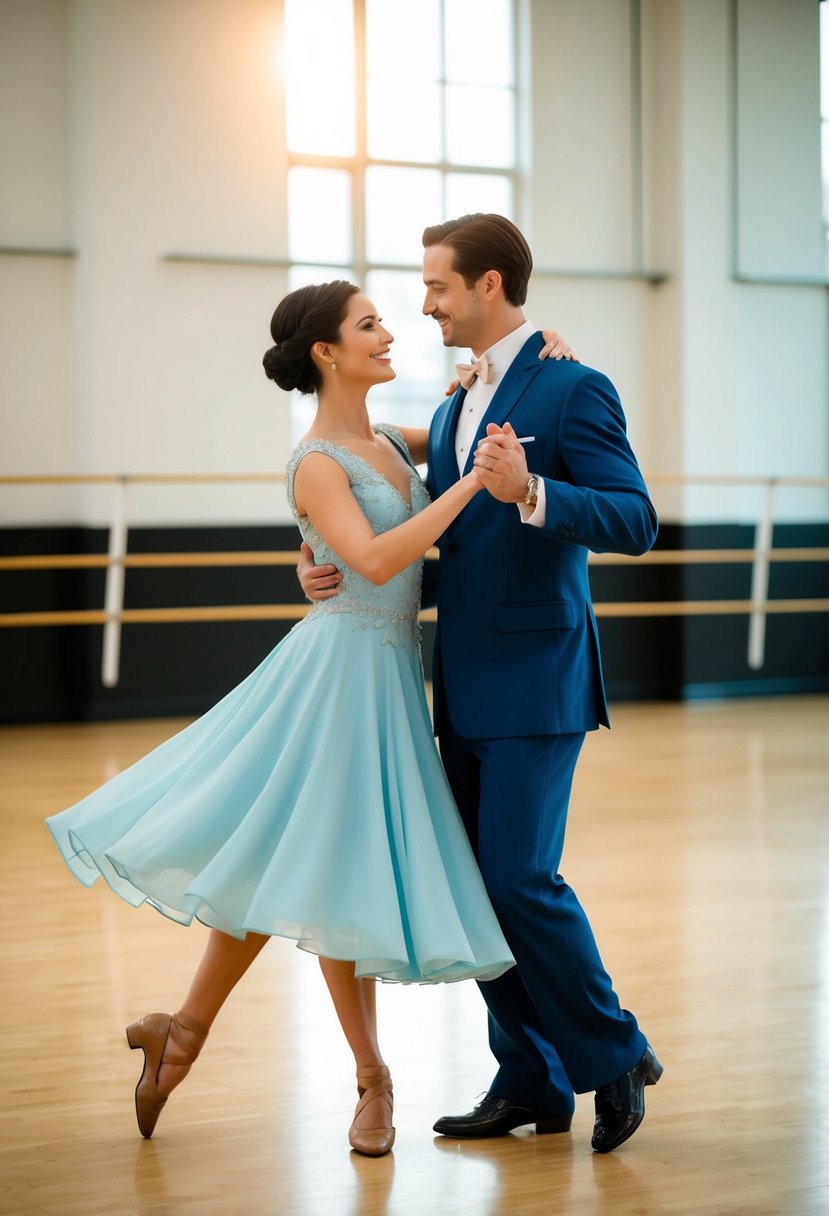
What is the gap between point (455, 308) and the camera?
224 cm

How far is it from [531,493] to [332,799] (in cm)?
51

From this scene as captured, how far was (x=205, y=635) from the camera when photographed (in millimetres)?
7328

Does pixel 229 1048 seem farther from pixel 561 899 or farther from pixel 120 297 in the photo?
pixel 120 297

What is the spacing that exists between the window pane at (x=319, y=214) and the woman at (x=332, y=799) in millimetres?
5418

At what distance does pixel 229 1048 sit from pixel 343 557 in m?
1.00

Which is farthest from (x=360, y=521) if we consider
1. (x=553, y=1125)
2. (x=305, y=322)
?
(x=553, y=1125)

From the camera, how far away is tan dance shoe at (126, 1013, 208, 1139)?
2219 mm

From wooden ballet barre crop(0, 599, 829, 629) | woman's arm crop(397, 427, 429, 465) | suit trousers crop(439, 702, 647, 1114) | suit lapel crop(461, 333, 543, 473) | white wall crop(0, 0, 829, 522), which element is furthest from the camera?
white wall crop(0, 0, 829, 522)

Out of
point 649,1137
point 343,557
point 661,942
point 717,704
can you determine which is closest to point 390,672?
point 343,557

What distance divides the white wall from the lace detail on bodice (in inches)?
192

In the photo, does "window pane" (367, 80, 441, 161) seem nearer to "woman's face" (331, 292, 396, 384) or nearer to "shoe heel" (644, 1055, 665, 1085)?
"woman's face" (331, 292, 396, 384)

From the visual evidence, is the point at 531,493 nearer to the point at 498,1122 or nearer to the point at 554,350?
the point at 554,350

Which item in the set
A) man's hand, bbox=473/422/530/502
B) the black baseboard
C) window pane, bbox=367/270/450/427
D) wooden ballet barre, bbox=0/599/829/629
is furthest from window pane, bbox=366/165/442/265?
man's hand, bbox=473/422/530/502

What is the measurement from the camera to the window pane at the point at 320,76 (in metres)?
7.49
